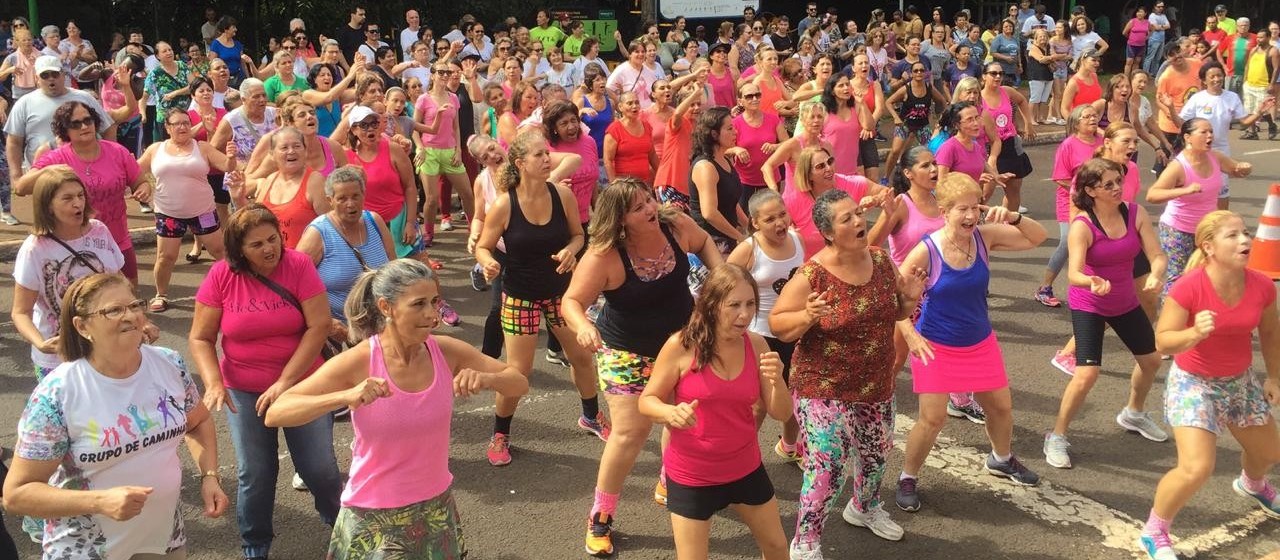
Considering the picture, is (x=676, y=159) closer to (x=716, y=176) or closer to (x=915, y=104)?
(x=716, y=176)

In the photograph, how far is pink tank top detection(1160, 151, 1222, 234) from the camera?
7910 millimetres

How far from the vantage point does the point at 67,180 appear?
5273 mm

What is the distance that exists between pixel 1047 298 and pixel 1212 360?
4.16 m

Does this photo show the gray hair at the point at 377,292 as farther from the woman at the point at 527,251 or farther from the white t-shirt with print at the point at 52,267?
the woman at the point at 527,251

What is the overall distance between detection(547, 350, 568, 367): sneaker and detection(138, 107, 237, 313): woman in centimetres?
265

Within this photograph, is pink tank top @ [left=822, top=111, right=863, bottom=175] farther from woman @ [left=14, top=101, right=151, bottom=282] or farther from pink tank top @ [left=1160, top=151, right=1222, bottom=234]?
woman @ [left=14, top=101, right=151, bottom=282]

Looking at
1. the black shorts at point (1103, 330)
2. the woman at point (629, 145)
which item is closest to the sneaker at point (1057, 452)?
the black shorts at point (1103, 330)

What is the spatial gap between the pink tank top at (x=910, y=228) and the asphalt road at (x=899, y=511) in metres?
1.03

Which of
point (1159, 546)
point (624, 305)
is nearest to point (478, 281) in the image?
point (624, 305)

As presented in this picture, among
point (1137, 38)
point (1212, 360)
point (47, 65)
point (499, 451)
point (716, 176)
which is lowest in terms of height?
point (499, 451)

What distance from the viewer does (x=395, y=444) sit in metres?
3.77

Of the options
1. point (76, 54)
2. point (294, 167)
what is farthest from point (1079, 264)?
point (76, 54)

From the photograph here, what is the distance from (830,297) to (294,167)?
11.2 feet

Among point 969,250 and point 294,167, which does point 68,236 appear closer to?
point 294,167
